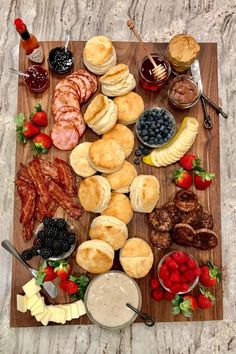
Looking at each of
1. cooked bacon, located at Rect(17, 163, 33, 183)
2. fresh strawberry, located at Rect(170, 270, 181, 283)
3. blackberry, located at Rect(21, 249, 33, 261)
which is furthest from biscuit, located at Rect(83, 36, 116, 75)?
fresh strawberry, located at Rect(170, 270, 181, 283)

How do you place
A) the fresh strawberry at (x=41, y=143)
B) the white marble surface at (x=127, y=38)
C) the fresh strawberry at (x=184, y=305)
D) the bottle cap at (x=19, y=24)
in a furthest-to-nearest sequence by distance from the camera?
the white marble surface at (x=127, y=38) → the fresh strawberry at (x=41, y=143) → the fresh strawberry at (x=184, y=305) → the bottle cap at (x=19, y=24)

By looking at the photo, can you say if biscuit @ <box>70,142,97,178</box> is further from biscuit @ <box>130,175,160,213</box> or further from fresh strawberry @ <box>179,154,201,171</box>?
fresh strawberry @ <box>179,154,201,171</box>

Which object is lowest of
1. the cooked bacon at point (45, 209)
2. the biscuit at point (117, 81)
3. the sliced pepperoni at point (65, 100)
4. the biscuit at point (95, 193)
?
the cooked bacon at point (45, 209)

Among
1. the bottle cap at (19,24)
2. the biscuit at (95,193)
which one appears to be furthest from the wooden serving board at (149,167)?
the bottle cap at (19,24)

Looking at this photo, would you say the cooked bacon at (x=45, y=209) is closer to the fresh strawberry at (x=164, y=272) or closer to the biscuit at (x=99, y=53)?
the fresh strawberry at (x=164, y=272)

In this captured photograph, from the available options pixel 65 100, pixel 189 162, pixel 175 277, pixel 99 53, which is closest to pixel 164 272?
pixel 175 277

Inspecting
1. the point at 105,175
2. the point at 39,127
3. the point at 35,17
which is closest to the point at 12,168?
the point at 39,127

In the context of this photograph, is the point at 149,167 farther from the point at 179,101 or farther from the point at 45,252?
the point at 45,252
